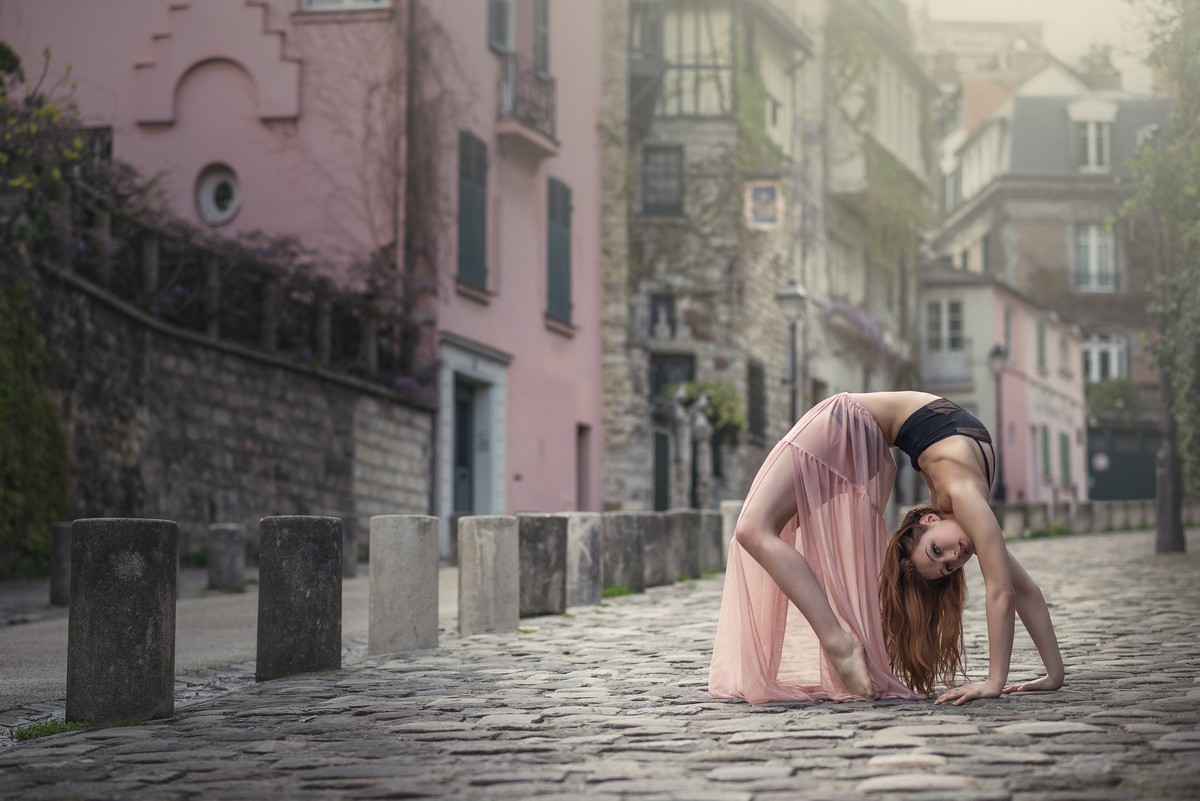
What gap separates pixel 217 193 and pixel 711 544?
8.73 m

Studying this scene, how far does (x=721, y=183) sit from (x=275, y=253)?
13.3 metres

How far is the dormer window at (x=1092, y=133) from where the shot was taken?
51969 mm

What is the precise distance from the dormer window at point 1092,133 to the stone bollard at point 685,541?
4024 cm

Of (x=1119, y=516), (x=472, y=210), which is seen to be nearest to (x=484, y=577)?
(x=472, y=210)

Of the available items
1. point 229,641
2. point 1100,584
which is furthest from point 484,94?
point 229,641

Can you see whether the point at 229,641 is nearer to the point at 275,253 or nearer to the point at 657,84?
the point at 275,253

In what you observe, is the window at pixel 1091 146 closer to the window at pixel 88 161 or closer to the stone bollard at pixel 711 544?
the stone bollard at pixel 711 544

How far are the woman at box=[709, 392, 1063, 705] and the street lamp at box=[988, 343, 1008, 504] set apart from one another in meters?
26.5

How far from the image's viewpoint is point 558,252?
25172 mm

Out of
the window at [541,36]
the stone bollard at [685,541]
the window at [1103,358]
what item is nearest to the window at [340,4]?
the window at [541,36]

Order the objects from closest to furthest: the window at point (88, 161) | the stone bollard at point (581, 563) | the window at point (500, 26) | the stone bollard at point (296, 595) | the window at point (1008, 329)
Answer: the stone bollard at point (296, 595), the stone bollard at point (581, 563), the window at point (88, 161), the window at point (500, 26), the window at point (1008, 329)

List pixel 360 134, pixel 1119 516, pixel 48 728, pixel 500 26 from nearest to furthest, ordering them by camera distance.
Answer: pixel 48 728
pixel 360 134
pixel 500 26
pixel 1119 516

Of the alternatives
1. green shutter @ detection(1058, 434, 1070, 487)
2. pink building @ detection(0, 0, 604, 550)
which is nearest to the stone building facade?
A: pink building @ detection(0, 0, 604, 550)

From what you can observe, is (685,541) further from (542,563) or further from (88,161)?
(88,161)
